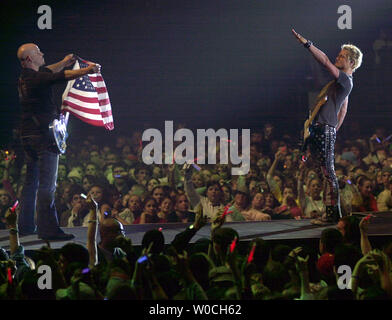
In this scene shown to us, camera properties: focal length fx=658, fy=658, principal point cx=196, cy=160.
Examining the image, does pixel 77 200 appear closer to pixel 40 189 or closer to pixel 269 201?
pixel 40 189

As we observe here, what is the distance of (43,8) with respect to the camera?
249 inches

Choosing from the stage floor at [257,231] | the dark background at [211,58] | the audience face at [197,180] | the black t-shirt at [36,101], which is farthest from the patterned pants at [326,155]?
the dark background at [211,58]

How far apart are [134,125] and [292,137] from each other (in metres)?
1.72

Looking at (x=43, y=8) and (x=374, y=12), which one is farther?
(x=374, y=12)

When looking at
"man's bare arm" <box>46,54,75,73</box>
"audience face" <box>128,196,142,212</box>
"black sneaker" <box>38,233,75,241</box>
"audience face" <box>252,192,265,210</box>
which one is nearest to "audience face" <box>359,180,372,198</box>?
"audience face" <box>252,192,265,210</box>

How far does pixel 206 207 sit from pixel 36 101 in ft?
6.67

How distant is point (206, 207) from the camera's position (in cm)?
597

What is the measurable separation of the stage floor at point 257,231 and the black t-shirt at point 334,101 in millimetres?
764

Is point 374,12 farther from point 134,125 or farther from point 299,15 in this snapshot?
point 134,125

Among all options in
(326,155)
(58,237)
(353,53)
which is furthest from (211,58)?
(58,237)
